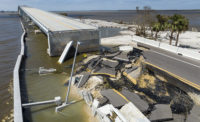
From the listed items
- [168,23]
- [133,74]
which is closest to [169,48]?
[168,23]

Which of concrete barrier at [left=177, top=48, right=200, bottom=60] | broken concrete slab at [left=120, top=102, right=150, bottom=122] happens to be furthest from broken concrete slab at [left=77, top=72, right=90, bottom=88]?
concrete barrier at [left=177, top=48, right=200, bottom=60]

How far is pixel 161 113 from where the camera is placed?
9398 mm

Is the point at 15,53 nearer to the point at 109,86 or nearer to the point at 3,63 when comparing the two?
the point at 3,63

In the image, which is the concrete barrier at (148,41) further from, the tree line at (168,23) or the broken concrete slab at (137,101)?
the broken concrete slab at (137,101)

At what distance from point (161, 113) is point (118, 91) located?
14.2 feet

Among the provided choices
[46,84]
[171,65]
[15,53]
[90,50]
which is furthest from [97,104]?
[15,53]

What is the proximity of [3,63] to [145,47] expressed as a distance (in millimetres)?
23886

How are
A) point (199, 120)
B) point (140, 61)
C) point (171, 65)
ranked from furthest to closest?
point (140, 61), point (171, 65), point (199, 120)

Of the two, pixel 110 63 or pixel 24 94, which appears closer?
pixel 24 94

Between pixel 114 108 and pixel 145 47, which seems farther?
pixel 145 47

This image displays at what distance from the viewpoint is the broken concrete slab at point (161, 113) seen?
29.6 feet

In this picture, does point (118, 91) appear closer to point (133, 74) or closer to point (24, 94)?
point (133, 74)

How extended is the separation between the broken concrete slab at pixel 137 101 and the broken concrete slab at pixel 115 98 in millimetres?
462

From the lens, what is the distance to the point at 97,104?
10844 mm
